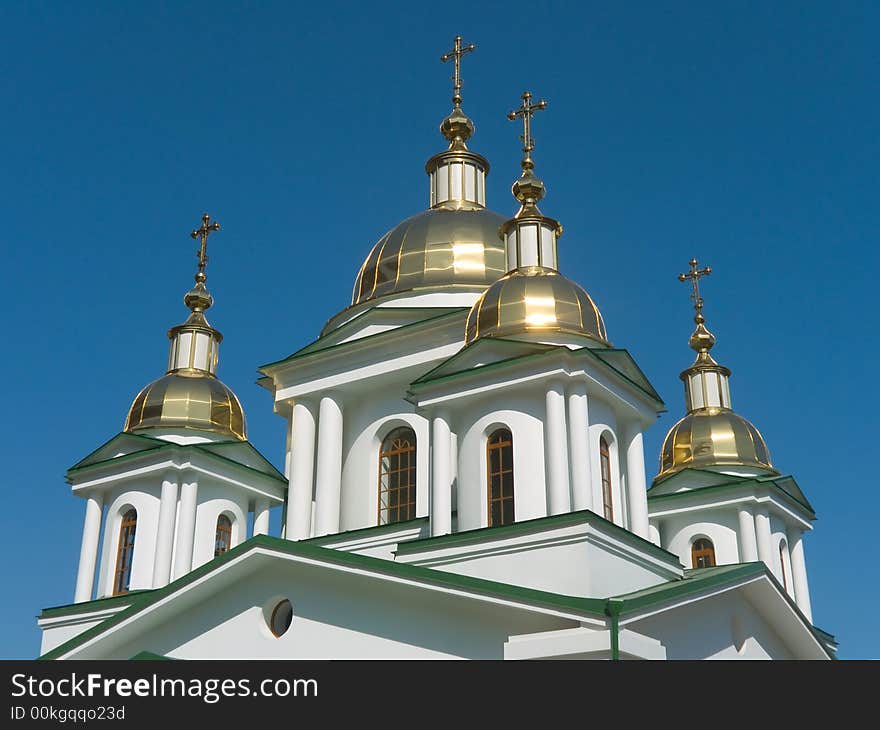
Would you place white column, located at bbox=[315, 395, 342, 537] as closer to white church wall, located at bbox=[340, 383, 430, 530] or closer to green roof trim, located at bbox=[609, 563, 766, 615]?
white church wall, located at bbox=[340, 383, 430, 530]

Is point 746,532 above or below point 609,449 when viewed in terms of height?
above

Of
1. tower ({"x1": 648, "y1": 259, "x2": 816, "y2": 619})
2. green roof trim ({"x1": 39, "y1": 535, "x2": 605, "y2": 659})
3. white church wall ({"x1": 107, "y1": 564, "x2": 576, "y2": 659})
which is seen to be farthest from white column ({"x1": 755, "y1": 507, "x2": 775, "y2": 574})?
white church wall ({"x1": 107, "y1": 564, "x2": 576, "y2": 659})

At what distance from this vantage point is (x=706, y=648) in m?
13.7

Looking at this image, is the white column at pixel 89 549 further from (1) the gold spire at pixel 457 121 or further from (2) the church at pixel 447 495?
(1) the gold spire at pixel 457 121

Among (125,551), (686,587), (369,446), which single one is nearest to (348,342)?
(369,446)

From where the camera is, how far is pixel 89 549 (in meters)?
18.4

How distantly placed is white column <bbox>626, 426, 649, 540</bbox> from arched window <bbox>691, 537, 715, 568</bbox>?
729cm

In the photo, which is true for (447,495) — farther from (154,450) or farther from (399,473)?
(154,450)

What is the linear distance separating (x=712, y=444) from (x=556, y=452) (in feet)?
32.2

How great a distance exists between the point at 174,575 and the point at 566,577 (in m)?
7.10

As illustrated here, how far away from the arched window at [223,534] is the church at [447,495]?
0.04 metres

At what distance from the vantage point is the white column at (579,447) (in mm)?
14219
